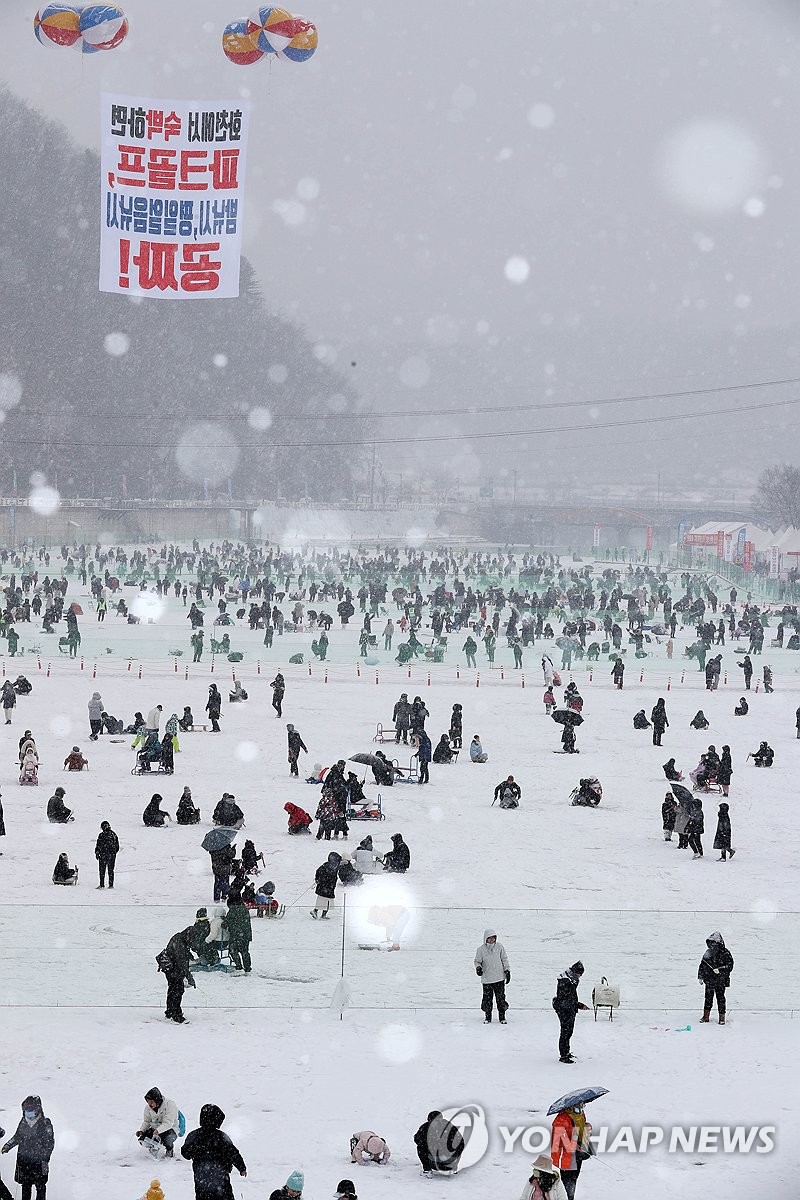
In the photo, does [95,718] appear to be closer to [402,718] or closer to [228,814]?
[402,718]

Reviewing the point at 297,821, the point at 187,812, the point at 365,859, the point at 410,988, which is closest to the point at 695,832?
the point at 365,859

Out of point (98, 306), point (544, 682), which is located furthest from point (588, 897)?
point (98, 306)

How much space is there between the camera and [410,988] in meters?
12.8

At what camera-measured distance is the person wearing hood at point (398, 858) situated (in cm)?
1725

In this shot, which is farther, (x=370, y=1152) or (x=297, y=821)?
(x=297, y=821)

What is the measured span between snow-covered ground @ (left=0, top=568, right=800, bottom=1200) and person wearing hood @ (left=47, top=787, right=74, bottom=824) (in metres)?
0.26

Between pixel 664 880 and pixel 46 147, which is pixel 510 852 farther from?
pixel 46 147

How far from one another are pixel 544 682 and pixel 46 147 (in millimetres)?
77305

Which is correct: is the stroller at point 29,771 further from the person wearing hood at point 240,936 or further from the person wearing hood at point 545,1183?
the person wearing hood at point 545,1183

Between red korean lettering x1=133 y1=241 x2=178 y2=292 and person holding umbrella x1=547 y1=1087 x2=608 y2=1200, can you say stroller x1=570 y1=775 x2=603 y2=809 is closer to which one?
red korean lettering x1=133 y1=241 x2=178 y2=292

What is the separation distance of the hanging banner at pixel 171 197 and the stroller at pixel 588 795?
10.9 m

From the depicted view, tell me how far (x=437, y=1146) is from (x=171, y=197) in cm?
2115

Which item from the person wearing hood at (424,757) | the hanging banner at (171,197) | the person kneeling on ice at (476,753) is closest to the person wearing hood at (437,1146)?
the person wearing hood at (424,757)

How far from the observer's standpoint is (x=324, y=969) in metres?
13.0
